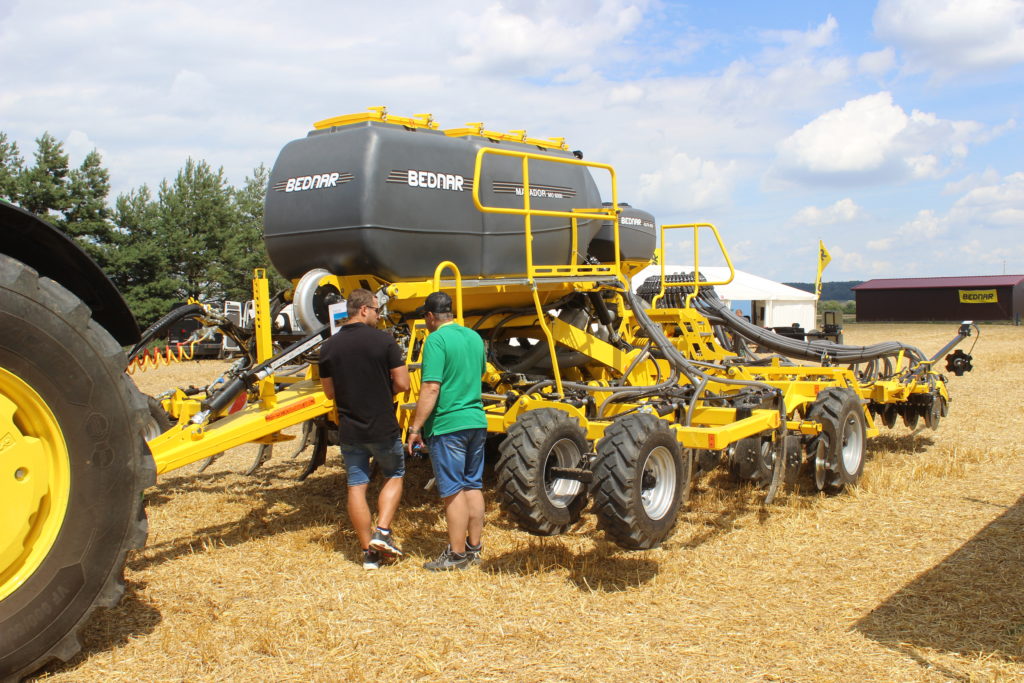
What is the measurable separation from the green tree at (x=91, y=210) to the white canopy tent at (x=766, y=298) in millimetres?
21061

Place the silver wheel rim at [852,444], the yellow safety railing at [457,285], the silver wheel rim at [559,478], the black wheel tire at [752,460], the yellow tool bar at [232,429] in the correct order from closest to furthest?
the yellow tool bar at [232,429] → the silver wheel rim at [559,478] → the yellow safety railing at [457,285] → the black wheel tire at [752,460] → the silver wheel rim at [852,444]

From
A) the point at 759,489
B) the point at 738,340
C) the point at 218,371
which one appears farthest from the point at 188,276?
the point at 759,489

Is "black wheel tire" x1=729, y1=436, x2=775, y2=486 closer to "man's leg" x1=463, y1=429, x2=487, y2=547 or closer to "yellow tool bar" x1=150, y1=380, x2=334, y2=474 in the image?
"man's leg" x1=463, y1=429, x2=487, y2=547

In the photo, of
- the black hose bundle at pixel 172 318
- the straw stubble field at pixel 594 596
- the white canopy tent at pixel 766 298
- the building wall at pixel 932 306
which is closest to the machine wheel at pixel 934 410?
the straw stubble field at pixel 594 596

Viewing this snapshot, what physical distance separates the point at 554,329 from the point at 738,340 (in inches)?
142

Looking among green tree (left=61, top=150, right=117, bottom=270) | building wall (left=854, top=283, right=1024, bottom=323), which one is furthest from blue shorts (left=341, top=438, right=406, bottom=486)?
building wall (left=854, top=283, right=1024, bottom=323)

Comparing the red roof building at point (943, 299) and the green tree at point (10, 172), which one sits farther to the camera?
the red roof building at point (943, 299)

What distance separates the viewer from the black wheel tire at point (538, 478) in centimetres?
538

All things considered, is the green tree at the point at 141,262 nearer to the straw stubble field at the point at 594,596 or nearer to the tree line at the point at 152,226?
the tree line at the point at 152,226

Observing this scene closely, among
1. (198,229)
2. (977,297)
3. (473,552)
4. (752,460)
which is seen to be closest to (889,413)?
(752,460)

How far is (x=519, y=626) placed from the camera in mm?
4191

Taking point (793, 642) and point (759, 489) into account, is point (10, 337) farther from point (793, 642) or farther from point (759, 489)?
point (759, 489)

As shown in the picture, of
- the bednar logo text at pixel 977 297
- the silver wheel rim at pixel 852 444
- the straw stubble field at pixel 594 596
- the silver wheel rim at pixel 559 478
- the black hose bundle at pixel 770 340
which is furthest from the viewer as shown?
the bednar logo text at pixel 977 297

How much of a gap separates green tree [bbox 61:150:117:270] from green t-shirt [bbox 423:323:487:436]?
31278mm
